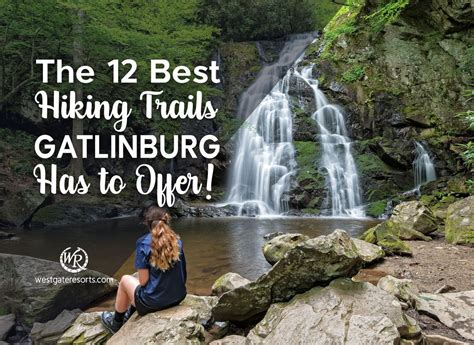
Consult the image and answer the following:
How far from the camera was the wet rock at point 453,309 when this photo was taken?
3145mm

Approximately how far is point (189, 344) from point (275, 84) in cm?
1844

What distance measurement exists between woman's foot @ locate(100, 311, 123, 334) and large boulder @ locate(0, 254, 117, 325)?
1.14 metres

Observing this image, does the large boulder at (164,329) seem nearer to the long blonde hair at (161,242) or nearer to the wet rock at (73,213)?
the long blonde hair at (161,242)

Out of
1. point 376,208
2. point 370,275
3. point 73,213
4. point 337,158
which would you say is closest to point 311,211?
point 376,208

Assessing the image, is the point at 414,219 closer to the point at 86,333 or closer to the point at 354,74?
the point at 86,333

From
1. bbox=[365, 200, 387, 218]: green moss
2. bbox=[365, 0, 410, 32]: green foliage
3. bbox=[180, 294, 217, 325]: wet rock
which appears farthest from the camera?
bbox=[365, 0, 410, 32]: green foliage

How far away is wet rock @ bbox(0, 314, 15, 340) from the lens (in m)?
4.29

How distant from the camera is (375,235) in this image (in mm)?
7332

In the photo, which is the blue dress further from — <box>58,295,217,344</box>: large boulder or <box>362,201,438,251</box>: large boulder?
<box>362,201,438,251</box>: large boulder

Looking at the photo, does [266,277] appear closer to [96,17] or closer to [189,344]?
[189,344]

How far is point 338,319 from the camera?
3.00m

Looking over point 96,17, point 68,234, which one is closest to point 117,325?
point 68,234

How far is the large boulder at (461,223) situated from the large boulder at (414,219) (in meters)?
0.55

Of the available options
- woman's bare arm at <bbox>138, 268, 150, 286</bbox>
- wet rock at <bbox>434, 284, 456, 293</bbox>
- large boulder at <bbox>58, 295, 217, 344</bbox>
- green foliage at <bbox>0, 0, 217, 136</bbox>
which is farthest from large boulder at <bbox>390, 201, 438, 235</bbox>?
green foliage at <bbox>0, 0, 217, 136</bbox>
